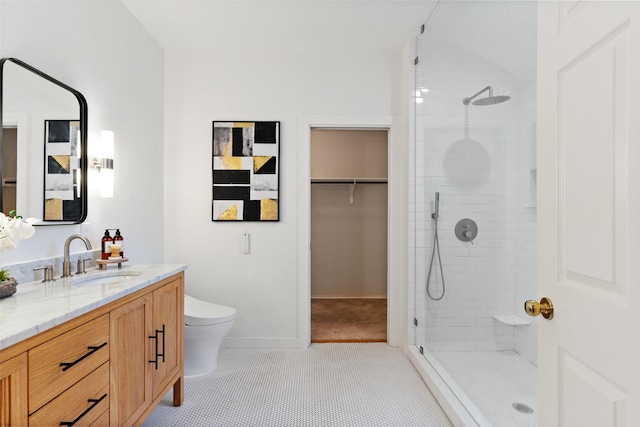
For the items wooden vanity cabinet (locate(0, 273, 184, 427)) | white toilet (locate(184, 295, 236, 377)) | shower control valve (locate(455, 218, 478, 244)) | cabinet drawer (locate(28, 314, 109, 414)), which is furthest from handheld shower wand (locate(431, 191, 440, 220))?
cabinet drawer (locate(28, 314, 109, 414))

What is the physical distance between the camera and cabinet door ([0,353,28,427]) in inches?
37.6

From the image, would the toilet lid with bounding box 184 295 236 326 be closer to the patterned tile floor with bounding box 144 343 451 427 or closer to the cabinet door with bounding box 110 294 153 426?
the patterned tile floor with bounding box 144 343 451 427

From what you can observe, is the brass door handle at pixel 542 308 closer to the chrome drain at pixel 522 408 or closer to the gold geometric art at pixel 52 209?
the chrome drain at pixel 522 408

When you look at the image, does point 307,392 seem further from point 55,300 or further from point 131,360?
point 55,300

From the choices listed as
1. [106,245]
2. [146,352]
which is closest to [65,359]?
[146,352]

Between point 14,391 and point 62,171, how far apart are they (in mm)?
1290

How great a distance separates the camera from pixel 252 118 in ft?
10.2

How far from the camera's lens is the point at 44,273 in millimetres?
1724

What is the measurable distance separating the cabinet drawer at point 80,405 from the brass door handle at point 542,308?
1.48m

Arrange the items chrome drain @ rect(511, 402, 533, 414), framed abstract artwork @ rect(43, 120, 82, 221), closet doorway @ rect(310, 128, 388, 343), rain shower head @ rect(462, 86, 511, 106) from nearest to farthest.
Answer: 1. chrome drain @ rect(511, 402, 533, 414)
2. framed abstract artwork @ rect(43, 120, 82, 221)
3. rain shower head @ rect(462, 86, 511, 106)
4. closet doorway @ rect(310, 128, 388, 343)

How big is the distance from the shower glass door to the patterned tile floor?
0.96ft

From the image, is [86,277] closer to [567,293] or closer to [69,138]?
[69,138]

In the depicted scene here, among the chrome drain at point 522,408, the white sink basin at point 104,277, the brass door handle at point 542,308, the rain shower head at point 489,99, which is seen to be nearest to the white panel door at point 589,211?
the brass door handle at point 542,308

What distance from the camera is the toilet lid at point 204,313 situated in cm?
242
